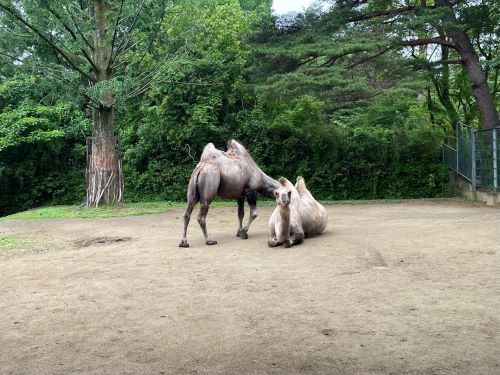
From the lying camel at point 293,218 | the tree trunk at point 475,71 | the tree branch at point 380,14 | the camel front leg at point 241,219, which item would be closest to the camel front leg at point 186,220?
the camel front leg at point 241,219

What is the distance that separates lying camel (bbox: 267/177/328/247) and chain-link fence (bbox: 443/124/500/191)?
7.65 meters

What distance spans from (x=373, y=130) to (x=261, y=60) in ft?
18.4

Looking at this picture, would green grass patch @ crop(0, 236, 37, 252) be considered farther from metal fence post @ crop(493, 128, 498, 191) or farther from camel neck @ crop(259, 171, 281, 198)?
metal fence post @ crop(493, 128, 498, 191)

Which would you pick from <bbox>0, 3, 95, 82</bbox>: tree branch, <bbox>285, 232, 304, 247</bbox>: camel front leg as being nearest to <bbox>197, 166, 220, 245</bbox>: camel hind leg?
<bbox>285, 232, 304, 247</bbox>: camel front leg

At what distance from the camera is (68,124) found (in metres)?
21.5

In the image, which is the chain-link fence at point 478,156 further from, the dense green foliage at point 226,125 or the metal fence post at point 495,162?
the dense green foliage at point 226,125

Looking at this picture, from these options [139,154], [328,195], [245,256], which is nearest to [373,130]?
[328,195]

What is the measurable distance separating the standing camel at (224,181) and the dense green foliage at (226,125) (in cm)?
760

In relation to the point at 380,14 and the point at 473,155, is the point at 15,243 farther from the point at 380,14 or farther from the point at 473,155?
the point at 473,155

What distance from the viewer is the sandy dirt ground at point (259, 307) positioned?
131 inches

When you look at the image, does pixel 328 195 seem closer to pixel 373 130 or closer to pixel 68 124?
pixel 373 130

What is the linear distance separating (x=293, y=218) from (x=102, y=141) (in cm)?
991

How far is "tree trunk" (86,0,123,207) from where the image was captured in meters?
16.2

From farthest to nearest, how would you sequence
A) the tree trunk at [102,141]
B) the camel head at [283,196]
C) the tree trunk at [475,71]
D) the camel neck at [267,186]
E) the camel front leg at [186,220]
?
the tree trunk at [475,71]
the tree trunk at [102,141]
the camel neck at [267,186]
the camel front leg at [186,220]
the camel head at [283,196]
